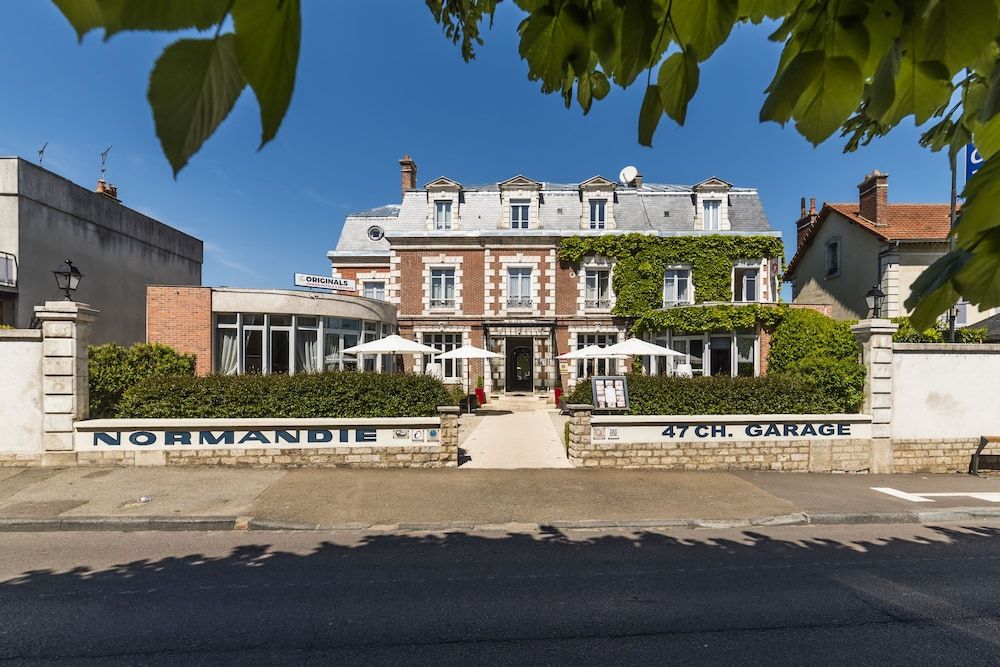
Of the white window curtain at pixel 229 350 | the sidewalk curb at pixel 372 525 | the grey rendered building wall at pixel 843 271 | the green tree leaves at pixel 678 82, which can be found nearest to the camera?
the green tree leaves at pixel 678 82

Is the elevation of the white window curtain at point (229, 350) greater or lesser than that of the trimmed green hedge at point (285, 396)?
greater

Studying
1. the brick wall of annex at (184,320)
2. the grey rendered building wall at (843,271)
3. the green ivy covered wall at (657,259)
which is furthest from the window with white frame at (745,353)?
the brick wall of annex at (184,320)

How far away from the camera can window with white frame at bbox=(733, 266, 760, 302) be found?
69.5 feet

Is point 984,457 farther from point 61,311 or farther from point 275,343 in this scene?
point 275,343

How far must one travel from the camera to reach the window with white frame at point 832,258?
2134 cm

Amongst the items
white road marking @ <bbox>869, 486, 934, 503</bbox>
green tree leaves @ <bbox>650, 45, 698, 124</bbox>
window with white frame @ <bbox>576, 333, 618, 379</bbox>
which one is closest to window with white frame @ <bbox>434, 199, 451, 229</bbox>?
window with white frame @ <bbox>576, 333, 618, 379</bbox>

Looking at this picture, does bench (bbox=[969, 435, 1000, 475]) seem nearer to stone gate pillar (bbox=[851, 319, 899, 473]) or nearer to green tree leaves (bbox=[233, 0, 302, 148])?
stone gate pillar (bbox=[851, 319, 899, 473])

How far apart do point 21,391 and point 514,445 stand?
32.7ft

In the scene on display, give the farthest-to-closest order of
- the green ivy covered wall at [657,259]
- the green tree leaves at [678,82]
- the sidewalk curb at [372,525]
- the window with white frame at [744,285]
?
the window with white frame at [744,285]
the green ivy covered wall at [657,259]
the sidewalk curb at [372,525]
the green tree leaves at [678,82]

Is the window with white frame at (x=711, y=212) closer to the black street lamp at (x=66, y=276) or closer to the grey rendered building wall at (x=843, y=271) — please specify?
the grey rendered building wall at (x=843, y=271)

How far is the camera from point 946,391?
9.50 metres

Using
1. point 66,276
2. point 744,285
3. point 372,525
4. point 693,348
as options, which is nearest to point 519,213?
point 693,348

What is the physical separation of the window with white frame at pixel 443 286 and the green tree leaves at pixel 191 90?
21.6 metres

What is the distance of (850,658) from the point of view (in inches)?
140
